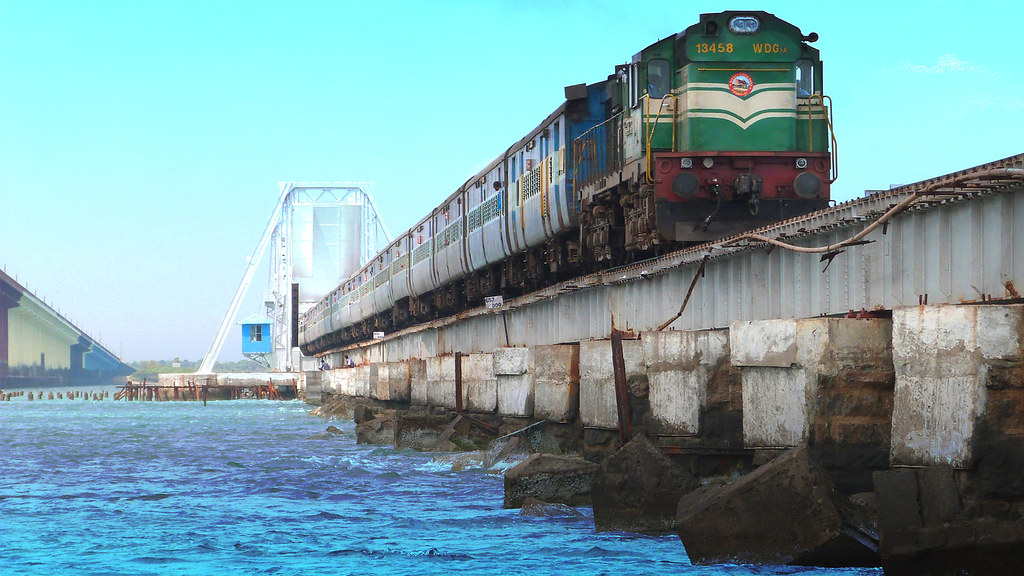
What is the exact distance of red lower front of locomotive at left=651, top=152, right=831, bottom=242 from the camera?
19.6 m

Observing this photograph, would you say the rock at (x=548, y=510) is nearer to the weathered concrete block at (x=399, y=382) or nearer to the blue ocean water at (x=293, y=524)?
the blue ocean water at (x=293, y=524)

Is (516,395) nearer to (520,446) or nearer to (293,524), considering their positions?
(520,446)

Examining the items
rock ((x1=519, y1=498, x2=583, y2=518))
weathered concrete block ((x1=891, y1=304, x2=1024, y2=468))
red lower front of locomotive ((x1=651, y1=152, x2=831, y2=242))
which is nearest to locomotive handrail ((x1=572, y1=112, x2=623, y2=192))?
red lower front of locomotive ((x1=651, y1=152, x2=831, y2=242))

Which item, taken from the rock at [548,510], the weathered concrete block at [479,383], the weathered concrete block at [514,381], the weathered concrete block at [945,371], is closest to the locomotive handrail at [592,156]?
the weathered concrete block at [514,381]

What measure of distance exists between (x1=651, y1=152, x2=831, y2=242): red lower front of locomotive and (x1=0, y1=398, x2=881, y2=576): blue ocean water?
5266 mm

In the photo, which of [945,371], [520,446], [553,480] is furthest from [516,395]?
[945,371]

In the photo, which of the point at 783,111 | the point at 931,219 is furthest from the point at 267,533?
the point at 783,111

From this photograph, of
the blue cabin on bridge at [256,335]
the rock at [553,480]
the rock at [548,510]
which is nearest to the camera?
the rock at [548,510]

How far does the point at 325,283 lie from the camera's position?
13088 cm

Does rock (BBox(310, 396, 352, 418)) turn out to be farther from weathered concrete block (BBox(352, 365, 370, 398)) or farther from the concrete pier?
the concrete pier

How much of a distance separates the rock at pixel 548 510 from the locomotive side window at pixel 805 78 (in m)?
9.34

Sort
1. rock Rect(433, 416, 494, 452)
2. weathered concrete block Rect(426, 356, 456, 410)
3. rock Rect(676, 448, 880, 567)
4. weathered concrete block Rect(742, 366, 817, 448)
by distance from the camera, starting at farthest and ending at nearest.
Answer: weathered concrete block Rect(426, 356, 456, 410)
rock Rect(433, 416, 494, 452)
weathered concrete block Rect(742, 366, 817, 448)
rock Rect(676, 448, 880, 567)

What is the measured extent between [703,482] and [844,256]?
10.3 feet

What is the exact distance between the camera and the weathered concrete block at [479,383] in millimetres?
25578
